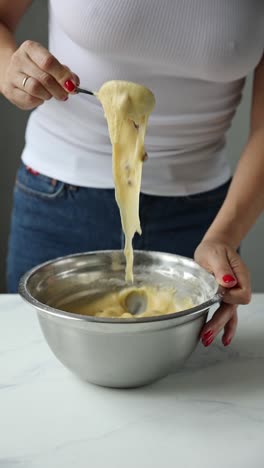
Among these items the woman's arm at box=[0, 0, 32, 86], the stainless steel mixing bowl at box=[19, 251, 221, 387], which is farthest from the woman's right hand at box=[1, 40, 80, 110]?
the stainless steel mixing bowl at box=[19, 251, 221, 387]

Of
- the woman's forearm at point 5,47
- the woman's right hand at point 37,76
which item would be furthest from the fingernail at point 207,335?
the woman's forearm at point 5,47

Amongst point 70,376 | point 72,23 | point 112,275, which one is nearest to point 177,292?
point 112,275

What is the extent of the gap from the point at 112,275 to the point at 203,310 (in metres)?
0.24

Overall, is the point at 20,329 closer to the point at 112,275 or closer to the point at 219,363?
the point at 112,275

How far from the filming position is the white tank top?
104 cm

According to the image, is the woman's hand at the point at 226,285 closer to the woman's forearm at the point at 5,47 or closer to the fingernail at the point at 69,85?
the fingernail at the point at 69,85

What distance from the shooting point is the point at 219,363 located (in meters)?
0.90

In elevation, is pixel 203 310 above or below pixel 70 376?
above

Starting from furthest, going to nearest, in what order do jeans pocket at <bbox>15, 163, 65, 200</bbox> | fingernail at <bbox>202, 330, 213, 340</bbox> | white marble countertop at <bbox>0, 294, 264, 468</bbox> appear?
Result: jeans pocket at <bbox>15, 163, 65, 200</bbox> → fingernail at <bbox>202, 330, 213, 340</bbox> → white marble countertop at <bbox>0, 294, 264, 468</bbox>

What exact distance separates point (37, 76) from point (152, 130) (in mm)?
305

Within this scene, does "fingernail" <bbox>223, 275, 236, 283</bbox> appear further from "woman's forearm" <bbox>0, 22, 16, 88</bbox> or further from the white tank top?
"woman's forearm" <bbox>0, 22, 16, 88</bbox>

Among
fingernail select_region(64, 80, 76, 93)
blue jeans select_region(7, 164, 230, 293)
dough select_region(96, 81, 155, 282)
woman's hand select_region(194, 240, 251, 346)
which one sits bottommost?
blue jeans select_region(7, 164, 230, 293)

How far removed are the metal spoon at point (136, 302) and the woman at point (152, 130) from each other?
4.1 inches

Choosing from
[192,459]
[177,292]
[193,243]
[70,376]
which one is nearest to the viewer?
[192,459]
